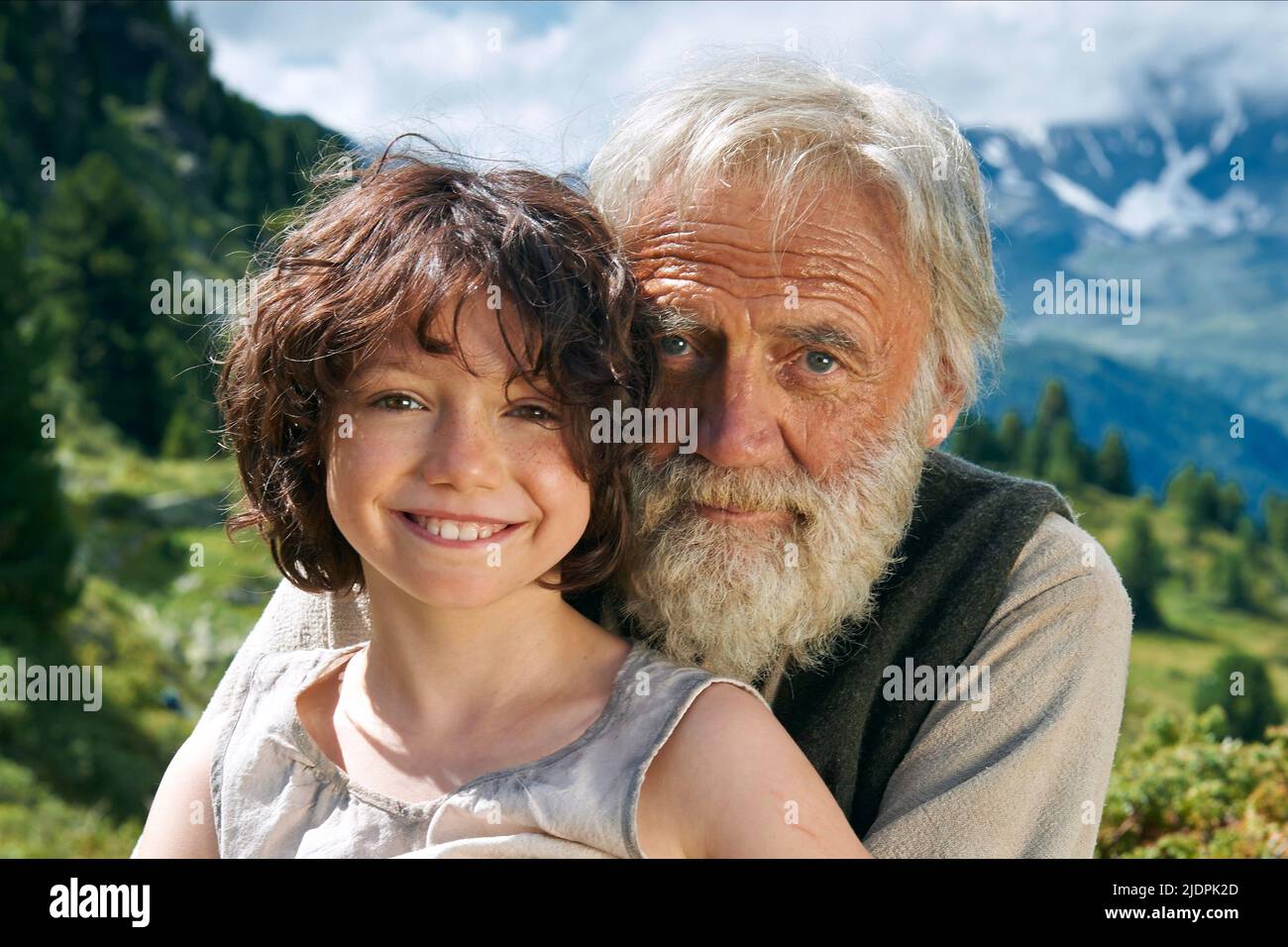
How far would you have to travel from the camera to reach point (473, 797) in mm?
2158

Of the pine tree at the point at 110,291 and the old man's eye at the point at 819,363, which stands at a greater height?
the pine tree at the point at 110,291

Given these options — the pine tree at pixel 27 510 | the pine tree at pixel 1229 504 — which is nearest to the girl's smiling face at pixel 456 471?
the pine tree at pixel 27 510

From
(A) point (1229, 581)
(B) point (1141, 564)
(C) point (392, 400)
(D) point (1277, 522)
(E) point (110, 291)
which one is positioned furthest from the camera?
(D) point (1277, 522)

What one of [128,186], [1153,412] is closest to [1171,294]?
[1153,412]

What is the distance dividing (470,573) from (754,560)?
757 mm

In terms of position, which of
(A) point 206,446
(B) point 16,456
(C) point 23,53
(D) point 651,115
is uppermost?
(C) point 23,53

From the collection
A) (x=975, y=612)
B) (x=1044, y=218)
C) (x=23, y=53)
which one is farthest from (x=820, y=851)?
(x=1044, y=218)

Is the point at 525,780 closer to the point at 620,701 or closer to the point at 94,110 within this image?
the point at 620,701

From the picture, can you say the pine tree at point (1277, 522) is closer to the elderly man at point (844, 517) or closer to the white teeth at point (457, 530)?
the elderly man at point (844, 517)

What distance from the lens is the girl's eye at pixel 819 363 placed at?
8.95 feet

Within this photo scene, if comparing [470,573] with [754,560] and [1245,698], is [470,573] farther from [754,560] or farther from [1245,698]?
[1245,698]

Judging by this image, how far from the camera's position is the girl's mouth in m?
2.15
